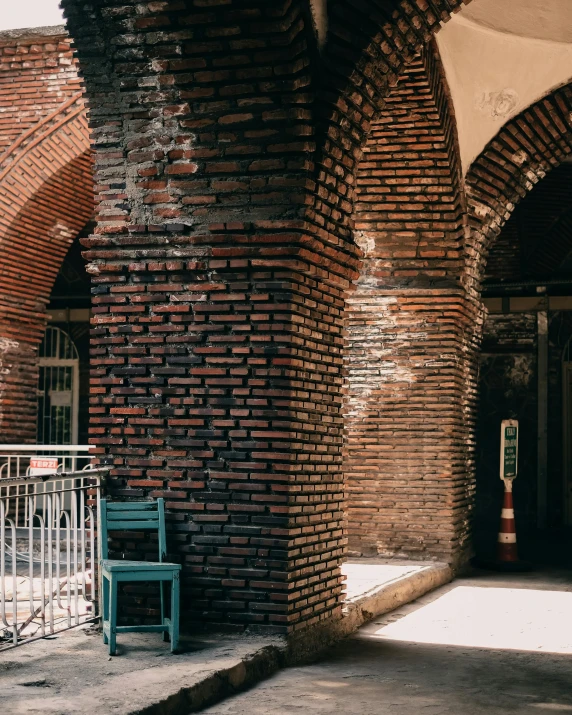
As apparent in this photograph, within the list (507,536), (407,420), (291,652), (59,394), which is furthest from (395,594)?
(59,394)

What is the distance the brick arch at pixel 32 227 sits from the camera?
35.0 ft

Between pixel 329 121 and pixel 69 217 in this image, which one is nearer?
pixel 329 121

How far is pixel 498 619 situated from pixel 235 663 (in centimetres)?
289

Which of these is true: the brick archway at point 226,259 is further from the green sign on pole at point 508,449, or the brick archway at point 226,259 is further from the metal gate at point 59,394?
the metal gate at point 59,394

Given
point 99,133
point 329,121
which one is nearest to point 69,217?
point 99,133

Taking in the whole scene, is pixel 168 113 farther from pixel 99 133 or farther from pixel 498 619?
pixel 498 619

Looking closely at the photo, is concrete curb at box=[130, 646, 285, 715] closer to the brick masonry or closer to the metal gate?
the brick masonry

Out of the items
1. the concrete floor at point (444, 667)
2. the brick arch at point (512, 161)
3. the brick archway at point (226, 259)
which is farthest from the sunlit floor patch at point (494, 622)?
the brick arch at point (512, 161)

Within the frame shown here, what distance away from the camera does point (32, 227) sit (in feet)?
36.3

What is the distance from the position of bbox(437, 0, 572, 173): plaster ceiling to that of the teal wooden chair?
Result: 4.96m

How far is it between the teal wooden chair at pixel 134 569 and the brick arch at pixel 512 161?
4736 millimetres

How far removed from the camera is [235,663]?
16.9 feet

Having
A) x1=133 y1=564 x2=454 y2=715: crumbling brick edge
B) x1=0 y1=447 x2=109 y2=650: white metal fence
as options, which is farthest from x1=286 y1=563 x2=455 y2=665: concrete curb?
x1=0 y1=447 x2=109 y2=650: white metal fence

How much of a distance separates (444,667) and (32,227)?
7128 mm
